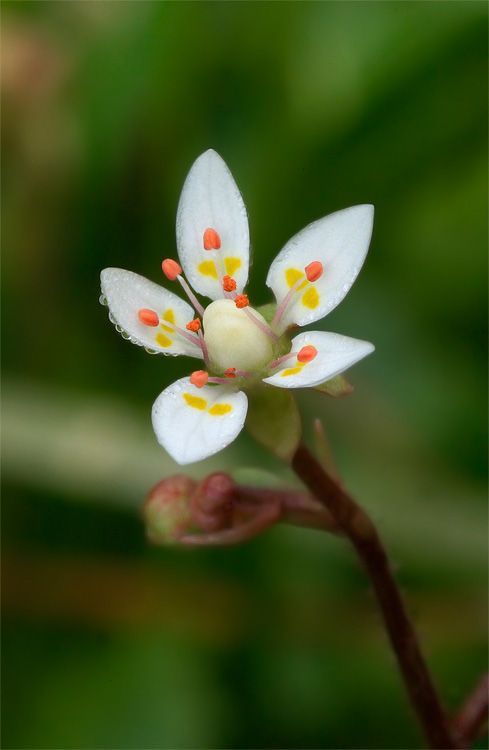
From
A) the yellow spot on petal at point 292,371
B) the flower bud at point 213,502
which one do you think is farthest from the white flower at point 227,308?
the flower bud at point 213,502

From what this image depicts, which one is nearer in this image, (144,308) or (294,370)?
(294,370)

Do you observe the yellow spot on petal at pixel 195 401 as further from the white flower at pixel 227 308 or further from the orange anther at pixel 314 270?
the orange anther at pixel 314 270

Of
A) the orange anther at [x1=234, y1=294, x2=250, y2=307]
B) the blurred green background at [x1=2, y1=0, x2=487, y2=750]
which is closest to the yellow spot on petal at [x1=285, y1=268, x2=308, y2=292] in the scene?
the orange anther at [x1=234, y1=294, x2=250, y2=307]

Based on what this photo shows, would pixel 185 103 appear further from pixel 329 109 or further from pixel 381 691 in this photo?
pixel 381 691

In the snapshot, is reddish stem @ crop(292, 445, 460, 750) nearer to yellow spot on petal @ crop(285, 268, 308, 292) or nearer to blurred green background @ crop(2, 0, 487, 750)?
yellow spot on petal @ crop(285, 268, 308, 292)

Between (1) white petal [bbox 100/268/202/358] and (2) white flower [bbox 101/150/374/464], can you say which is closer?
(2) white flower [bbox 101/150/374/464]

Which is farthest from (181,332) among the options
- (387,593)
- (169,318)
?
(387,593)

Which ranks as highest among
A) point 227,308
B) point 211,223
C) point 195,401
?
point 211,223

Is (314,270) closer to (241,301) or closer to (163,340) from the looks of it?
(241,301)
